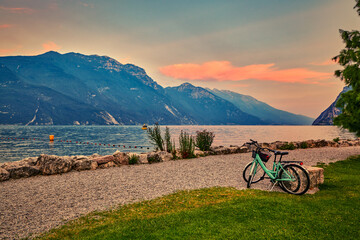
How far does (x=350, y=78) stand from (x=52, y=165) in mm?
18929

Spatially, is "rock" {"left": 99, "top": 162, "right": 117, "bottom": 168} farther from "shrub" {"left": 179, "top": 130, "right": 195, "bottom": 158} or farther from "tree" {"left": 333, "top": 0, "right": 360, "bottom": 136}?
"tree" {"left": 333, "top": 0, "right": 360, "bottom": 136}

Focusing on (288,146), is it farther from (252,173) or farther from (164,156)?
(252,173)

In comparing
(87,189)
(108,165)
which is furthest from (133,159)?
(87,189)

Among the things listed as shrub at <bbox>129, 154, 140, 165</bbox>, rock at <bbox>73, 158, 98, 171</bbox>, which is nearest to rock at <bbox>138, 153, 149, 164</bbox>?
shrub at <bbox>129, 154, 140, 165</bbox>

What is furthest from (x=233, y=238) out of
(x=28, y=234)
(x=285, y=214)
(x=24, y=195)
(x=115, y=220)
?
(x=24, y=195)

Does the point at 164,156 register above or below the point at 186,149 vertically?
below

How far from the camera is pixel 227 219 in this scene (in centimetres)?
566

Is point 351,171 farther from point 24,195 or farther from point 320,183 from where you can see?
point 24,195

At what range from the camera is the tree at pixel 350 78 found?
14.5m

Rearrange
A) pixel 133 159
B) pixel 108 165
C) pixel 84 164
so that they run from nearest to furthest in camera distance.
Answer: pixel 84 164 < pixel 108 165 < pixel 133 159

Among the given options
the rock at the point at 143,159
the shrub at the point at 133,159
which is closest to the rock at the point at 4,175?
the shrub at the point at 133,159

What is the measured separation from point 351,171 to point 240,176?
5.76 metres

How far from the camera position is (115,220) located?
604 cm

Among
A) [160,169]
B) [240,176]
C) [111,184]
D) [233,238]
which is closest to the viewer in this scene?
[233,238]
